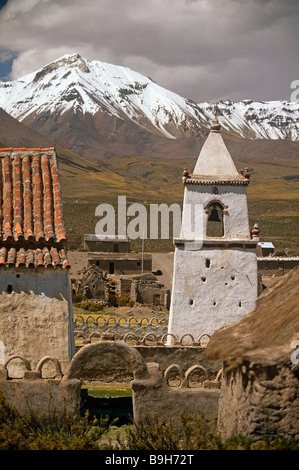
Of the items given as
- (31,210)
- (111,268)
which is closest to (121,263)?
(111,268)

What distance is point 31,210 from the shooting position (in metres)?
13.9

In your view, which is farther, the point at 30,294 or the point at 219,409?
the point at 30,294

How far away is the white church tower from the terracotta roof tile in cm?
797

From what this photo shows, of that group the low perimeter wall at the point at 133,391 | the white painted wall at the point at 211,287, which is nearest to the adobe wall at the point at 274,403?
the low perimeter wall at the point at 133,391

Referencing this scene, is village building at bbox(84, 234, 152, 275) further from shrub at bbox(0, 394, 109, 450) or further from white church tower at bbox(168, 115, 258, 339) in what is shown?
shrub at bbox(0, 394, 109, 450)

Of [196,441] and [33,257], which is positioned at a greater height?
[33,257]

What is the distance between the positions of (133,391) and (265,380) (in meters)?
3.24

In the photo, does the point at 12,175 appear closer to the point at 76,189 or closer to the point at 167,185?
the point at 76,189

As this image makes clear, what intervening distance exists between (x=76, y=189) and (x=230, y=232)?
12484 cm

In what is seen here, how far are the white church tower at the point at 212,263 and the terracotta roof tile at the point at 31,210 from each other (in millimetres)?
7973

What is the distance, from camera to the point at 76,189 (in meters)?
145

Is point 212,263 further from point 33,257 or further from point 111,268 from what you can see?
point 111,268

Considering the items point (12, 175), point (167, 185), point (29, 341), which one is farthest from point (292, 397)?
point (167, 185)

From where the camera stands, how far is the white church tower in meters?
21.7
